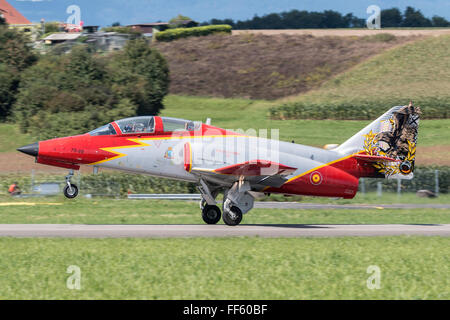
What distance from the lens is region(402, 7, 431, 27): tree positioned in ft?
431

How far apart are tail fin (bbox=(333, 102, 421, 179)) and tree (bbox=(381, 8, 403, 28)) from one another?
123m

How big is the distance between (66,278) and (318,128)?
154ft

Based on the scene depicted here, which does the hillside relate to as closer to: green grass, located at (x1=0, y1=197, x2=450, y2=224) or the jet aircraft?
green grass, located at (x1=0, y1=197, x2=450, y2=224)

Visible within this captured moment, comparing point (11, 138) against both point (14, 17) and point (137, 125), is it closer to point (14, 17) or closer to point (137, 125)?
point (137, 125)

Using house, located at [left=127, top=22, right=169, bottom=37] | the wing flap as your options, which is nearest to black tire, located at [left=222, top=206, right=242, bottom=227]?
the wing flap

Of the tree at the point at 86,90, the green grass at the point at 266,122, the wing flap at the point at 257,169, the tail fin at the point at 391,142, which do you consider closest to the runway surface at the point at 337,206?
the tail fin at the point at 391,142

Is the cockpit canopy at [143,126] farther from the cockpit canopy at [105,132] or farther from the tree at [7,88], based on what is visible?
the tree at [7,88]

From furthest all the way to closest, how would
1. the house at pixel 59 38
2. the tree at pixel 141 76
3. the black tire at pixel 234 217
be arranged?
the house at pixel 59 38, the tree at pixel 141 76, the black tire at pixel 234 217

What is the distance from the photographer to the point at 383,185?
1523 inches

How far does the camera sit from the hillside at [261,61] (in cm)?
7594

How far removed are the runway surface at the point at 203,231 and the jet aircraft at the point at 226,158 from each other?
1.22 m

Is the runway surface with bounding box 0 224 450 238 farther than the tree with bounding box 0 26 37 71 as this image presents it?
No
